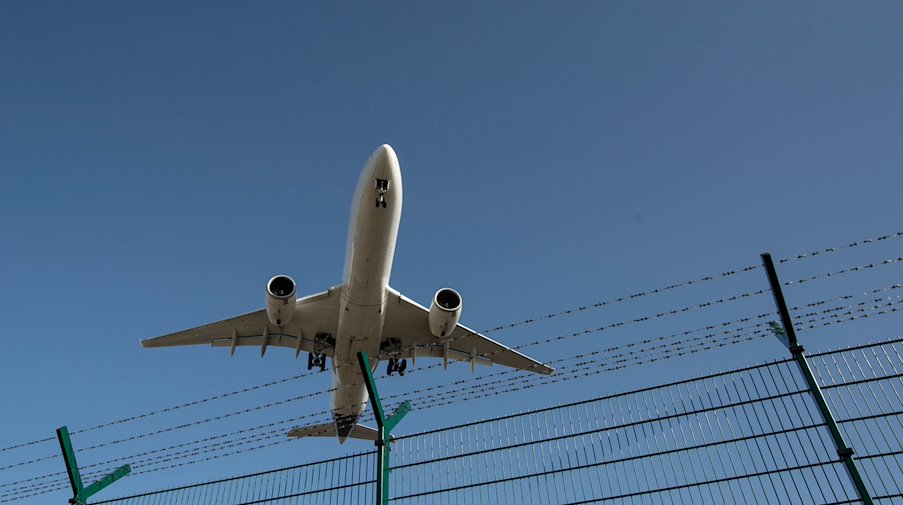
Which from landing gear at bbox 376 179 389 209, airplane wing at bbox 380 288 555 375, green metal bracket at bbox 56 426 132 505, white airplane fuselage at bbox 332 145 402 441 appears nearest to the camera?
green metal bracket at bbox 56 426 132 505

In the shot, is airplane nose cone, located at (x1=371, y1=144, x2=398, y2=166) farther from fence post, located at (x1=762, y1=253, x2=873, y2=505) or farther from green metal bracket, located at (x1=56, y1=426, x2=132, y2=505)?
fence post, located at (x1=762, y1=253, x2=873, y2=505)

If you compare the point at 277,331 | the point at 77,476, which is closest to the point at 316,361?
the point at 277,331

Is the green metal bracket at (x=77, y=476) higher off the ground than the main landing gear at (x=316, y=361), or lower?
lower

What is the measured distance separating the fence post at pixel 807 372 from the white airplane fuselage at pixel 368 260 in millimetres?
15341

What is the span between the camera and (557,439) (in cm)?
976

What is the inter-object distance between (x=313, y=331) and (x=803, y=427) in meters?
23.8

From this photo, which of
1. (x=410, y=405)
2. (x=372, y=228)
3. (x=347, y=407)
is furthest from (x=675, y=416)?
(x=347, y=407)

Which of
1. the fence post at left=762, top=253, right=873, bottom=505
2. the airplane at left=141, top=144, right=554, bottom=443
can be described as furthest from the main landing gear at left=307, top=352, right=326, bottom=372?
the fence post at left=762, top=253, right=873, bottom=505

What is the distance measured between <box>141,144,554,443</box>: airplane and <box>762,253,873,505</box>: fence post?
48.1ft

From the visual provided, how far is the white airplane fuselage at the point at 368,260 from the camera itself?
23.1 m

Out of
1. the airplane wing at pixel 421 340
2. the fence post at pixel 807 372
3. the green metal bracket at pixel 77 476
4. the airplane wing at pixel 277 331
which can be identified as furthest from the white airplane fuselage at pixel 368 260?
the fence post at pixel 807 372

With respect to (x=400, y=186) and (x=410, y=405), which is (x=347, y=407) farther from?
(x=410, y=405)

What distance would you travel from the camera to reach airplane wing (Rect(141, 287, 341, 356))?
28.3 m

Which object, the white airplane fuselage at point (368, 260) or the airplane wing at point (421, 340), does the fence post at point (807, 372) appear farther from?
the airplane wing at point (421, 340)
